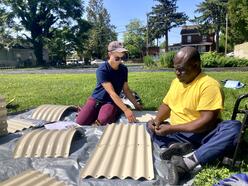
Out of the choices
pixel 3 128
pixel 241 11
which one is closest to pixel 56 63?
pixel 241 11

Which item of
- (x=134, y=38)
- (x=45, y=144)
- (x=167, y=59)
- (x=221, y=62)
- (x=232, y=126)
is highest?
(x=134, y=38)

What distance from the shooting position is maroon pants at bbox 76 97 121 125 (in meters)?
5.79

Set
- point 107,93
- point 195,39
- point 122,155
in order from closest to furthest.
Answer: point 122,155, point 107,93, point 195,39

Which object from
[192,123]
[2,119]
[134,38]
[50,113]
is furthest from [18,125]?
[134,38]

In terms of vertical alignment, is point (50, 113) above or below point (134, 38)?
below

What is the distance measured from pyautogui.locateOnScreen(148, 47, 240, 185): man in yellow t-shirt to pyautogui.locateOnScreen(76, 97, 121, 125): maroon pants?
1633 mm

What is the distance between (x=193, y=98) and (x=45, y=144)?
1832mm

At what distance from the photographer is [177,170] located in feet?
11.3

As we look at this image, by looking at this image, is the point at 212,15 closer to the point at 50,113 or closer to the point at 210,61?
the point at 210,61

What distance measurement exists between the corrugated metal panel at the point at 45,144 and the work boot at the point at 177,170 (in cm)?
131

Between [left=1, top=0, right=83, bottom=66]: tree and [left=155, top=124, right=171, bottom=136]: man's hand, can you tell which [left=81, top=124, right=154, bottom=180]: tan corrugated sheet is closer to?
[left=155, top=124, right=171, bottom=136]: man's hand

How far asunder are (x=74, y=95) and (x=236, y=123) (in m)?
7.13

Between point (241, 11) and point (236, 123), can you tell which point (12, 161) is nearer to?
point (236, 123)

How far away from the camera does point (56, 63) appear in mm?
53531
